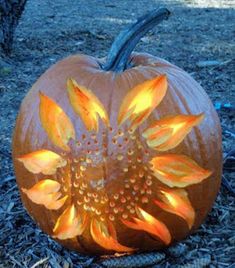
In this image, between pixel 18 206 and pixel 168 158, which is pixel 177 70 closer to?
pixel 168 158

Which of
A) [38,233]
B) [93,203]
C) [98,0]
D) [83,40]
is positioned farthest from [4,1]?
[98,0]

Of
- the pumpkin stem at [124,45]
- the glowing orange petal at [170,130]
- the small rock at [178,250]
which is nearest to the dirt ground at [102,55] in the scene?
the small rock at [178,250]

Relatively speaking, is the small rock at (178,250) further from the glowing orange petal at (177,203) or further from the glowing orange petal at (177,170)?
the glowing orange petal at (177,170)

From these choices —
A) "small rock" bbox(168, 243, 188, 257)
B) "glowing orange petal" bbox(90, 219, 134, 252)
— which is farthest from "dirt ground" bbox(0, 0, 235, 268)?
"glowing orange petal" bbox(90, 219, 134, 252)

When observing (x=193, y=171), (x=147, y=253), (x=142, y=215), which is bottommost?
(x=147, y=253)

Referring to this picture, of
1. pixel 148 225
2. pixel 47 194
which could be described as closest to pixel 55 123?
pixel 47 194

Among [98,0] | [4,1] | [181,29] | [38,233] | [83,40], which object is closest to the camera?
[38,233]
